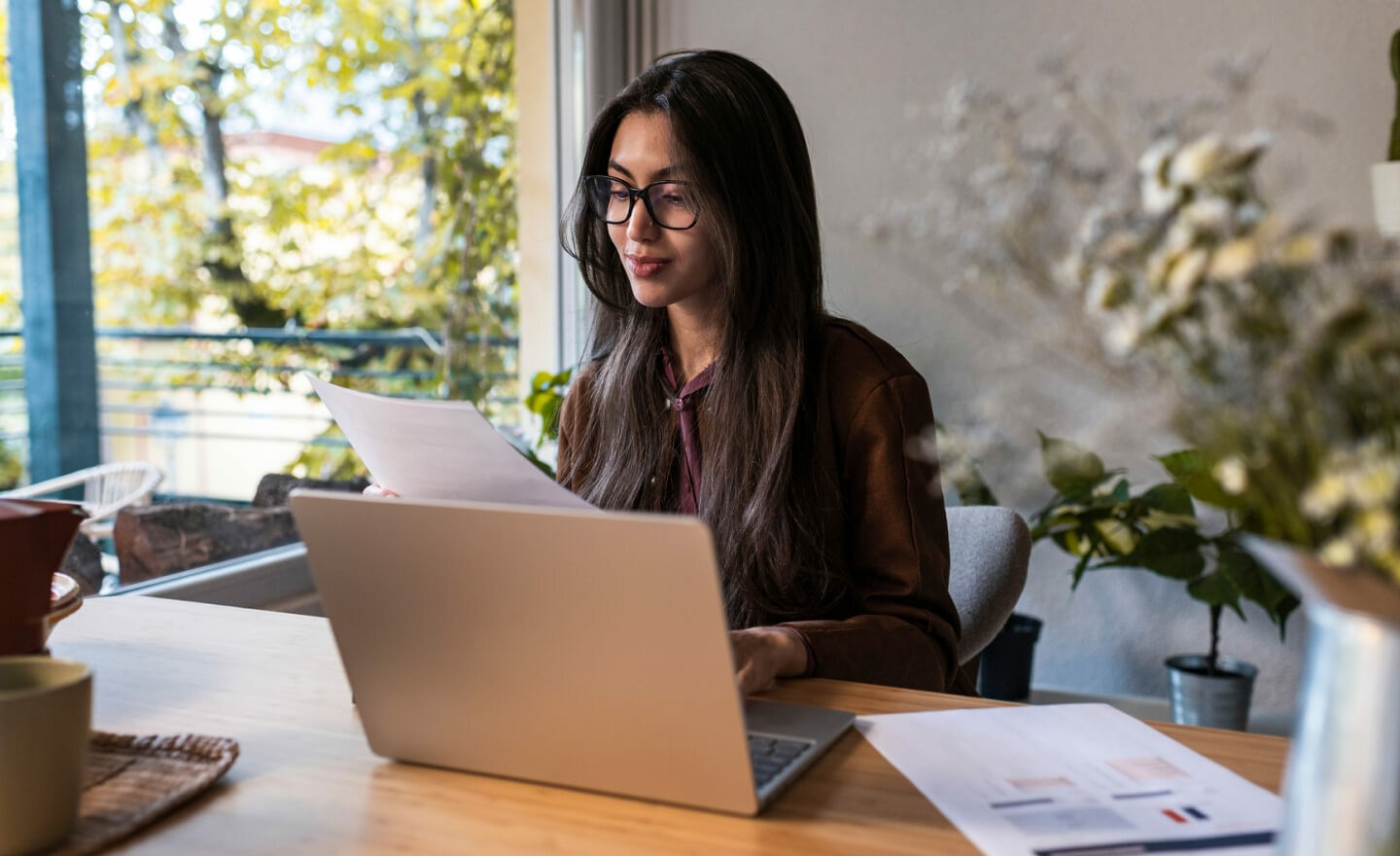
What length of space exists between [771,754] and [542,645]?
0.66 feet

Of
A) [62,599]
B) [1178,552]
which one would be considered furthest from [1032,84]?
[62,599]

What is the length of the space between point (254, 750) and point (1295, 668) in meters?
2.35

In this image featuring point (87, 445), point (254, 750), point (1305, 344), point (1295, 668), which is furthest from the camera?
point (1295, 668)

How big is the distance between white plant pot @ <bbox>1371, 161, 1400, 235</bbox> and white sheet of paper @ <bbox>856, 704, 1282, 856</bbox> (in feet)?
5.16

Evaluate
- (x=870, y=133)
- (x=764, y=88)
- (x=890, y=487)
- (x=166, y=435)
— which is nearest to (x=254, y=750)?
(x=890, y=487)

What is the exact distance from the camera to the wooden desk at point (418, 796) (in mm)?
760

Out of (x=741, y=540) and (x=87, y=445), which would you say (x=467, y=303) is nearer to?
(x=87, y=445)

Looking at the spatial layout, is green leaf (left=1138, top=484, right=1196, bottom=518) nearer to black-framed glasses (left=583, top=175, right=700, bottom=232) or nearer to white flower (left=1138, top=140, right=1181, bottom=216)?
black-framed glasses (left=583, top=175, right=700, bottom=232)

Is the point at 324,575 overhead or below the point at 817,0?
below

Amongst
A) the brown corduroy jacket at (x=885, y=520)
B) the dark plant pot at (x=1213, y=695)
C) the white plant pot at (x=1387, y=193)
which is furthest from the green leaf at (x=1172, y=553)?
the brown corduroy jacket at (x=885, y=520)

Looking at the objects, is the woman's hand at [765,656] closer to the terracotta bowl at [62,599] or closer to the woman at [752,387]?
the woman at [752,387]

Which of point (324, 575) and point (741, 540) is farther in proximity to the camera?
point (741, 540)

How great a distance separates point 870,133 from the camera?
284 cm

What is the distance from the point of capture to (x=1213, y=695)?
2396 mm
